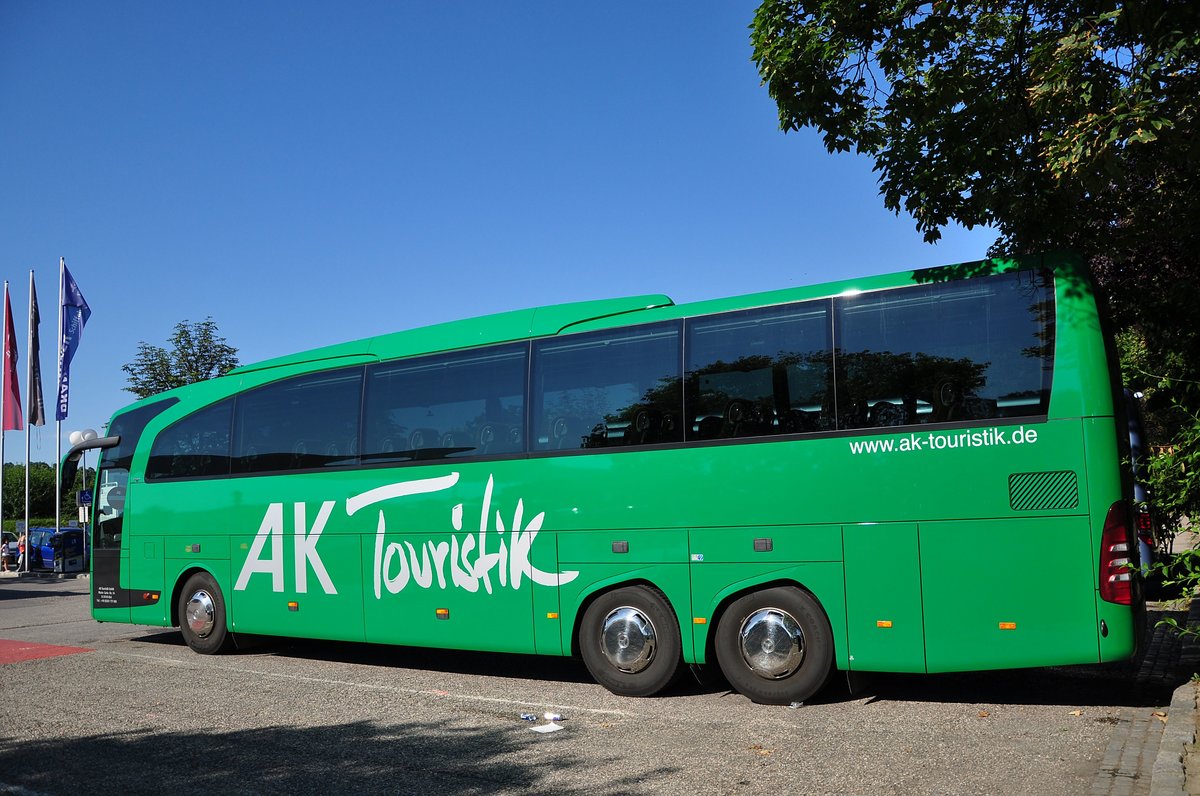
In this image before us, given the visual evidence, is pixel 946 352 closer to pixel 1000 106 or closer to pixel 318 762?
pixel 1000 106

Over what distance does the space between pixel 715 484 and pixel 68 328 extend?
30580mm

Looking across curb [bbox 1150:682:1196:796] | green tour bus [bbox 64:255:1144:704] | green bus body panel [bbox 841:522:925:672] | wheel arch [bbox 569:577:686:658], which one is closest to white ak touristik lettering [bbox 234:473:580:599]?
green tour bus [bbox 64:255:1144:704]

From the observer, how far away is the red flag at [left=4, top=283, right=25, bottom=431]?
111ft

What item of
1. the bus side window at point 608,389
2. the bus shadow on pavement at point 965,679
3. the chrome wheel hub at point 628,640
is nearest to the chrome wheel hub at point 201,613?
the bus shadow on pavement at point 965,679

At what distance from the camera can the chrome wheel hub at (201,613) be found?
13.3 metres

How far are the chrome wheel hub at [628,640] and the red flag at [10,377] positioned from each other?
30887 millimetres

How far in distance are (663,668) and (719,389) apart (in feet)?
8.58

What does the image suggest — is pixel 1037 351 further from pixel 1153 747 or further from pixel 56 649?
pixel 56 649

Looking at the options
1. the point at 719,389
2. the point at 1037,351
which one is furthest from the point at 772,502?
the point at 1037,351

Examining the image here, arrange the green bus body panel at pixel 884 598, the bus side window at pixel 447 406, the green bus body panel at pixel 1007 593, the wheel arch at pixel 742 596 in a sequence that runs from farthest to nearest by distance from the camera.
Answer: the bus side window at pixel 447 406
the wheel arch at pixel 742 596
the green bus body panel at pixel 884 598
the green bus body panel at pixel 1007 593

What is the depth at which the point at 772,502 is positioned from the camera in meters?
8.85

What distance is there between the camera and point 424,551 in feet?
36.0

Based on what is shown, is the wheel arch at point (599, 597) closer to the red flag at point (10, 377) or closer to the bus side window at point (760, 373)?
the bus side window at point (760, 373)

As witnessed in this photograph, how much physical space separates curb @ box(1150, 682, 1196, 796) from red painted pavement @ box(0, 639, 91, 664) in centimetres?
1265
